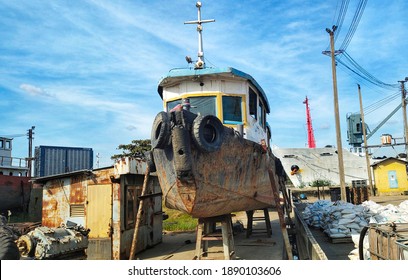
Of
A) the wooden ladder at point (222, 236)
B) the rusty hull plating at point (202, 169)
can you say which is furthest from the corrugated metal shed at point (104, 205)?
the rusty hull plating at point (202, 169)

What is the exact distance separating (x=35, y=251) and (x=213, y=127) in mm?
5377

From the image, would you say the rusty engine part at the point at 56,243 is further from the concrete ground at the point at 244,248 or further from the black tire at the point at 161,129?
the black tire at the point at 161,129

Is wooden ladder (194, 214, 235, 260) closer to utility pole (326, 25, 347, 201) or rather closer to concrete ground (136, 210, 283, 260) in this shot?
concrete ground (136, 210, 283, 260)

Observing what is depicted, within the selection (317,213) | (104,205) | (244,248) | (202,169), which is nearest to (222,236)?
(202,169)

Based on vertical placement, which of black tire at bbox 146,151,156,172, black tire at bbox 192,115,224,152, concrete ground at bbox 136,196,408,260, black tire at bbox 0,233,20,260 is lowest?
concrete ground at bbox 136,196,408,260

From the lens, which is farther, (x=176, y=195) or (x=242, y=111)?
(x=242, y=111)

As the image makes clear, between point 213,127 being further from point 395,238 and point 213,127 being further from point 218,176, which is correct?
point 395,238

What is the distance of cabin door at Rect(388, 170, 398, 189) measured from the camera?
97.4 ft

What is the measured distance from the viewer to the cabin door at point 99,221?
26.3 ft

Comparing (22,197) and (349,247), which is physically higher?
(22,197)

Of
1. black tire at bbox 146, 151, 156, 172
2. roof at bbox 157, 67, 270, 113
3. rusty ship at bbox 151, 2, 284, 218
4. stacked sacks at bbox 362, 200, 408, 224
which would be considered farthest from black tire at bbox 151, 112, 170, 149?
stacked sacks at bbox 362, 200, 408, 224
